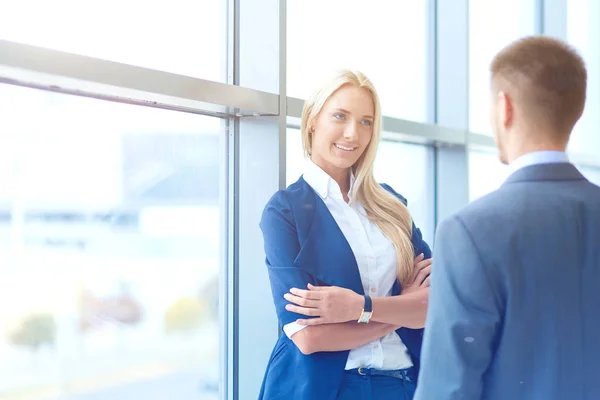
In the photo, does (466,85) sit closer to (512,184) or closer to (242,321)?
(242,321)

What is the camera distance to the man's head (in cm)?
126

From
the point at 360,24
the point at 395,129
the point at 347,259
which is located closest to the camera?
the point at 347,259

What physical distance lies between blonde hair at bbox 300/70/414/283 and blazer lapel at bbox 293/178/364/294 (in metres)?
0.18

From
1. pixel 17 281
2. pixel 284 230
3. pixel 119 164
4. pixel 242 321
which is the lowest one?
pixel 242 321

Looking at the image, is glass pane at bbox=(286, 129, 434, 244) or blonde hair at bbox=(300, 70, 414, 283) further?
glass pane at bbox=(286, 129, 434, 244)

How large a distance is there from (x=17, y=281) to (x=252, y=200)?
848mm

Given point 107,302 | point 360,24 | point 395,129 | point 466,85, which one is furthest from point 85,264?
point 466,85

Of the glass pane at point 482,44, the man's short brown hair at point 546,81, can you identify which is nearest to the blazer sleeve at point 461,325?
the man's short brown hair at point 546,81

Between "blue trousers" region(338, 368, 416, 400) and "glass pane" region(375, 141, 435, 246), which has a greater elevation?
"glass pane" region(375, 141, 435, 246)

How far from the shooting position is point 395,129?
2928 mm

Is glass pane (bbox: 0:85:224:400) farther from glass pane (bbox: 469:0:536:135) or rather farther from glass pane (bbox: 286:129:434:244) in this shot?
glass pane (bbox: 469:0:536:135)

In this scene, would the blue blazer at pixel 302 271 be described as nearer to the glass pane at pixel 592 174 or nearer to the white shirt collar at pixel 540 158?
the white shirt collar at pixel 540 158

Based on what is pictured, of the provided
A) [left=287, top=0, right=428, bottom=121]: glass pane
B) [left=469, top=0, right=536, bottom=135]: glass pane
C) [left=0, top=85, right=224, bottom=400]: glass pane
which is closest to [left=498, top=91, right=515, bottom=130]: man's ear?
[left=0, top=85, right=224, bottom=400]: glass pane

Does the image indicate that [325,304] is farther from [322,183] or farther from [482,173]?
[482,173]
